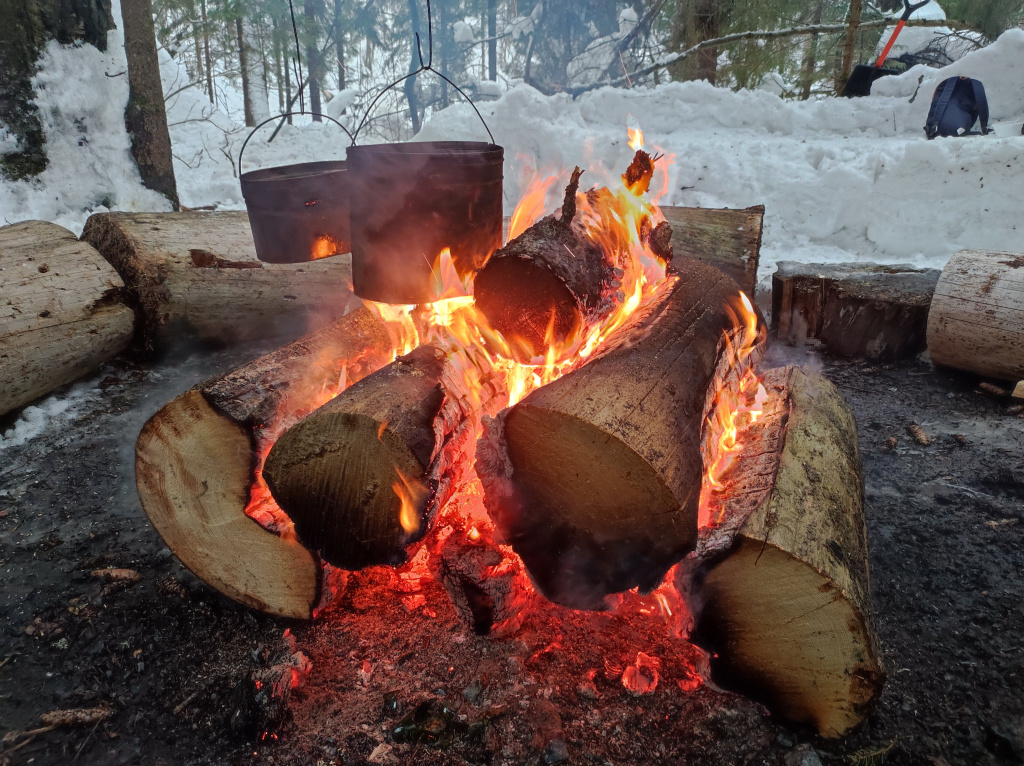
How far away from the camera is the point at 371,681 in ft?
6.42

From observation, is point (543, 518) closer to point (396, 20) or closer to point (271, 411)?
point (271, 411)

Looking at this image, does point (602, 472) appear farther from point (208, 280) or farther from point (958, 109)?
point (958, 109)

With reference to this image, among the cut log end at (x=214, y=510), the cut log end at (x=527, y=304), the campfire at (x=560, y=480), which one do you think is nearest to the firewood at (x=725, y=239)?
the campfire at (x=560, y=480)

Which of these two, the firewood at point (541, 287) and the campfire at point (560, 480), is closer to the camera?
the campfire at point (560, 480)

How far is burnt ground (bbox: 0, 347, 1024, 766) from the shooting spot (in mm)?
1756

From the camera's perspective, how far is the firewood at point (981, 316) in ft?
12.2

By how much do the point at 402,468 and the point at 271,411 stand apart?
637 millimetres

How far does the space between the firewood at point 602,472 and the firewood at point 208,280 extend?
339 centimetres

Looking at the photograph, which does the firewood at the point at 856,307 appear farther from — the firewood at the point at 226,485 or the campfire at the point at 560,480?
the firewood at the point at 226,485

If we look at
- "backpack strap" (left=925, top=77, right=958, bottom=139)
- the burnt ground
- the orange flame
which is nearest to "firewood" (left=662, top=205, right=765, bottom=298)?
the burnt ground

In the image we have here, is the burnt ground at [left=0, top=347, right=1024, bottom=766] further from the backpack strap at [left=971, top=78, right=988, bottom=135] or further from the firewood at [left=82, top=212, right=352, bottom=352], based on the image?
the backpack strap at [left=971, top=78, right=988, bottom=135]

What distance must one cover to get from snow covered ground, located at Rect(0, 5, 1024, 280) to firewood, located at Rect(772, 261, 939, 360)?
1.38 m

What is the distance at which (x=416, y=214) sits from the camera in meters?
2.60

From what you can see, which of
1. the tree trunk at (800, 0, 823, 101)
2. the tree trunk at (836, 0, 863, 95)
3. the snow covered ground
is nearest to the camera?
the snow covered ground
